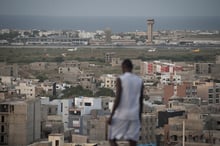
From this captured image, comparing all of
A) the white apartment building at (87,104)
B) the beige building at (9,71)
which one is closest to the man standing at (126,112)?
the white apartment building at (87,104)

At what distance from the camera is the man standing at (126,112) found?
602cm

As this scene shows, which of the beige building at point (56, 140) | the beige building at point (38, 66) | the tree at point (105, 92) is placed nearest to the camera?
the beige building at point (56, 140)

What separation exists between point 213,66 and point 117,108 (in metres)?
37.2

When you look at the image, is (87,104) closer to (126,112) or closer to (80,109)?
(80,109)

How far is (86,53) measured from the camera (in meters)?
63.3

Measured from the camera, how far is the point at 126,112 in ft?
19.8

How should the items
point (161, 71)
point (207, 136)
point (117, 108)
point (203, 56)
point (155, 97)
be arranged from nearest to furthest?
point (117, 108), point (207, 136), point (155, 97), point (161, 71), point (203, 56)

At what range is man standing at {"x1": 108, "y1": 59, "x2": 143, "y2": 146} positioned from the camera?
6023 millimetres

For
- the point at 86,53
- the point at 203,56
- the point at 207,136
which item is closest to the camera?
the point at 207,136

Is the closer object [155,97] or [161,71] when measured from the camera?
[155,97]

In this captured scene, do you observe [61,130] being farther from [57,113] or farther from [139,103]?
[139,103]

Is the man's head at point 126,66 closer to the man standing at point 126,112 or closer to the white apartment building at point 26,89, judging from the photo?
the man standing at point 126,112

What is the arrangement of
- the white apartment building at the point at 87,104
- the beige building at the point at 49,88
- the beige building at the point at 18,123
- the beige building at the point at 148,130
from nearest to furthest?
the beige building at the point at 18,123 → the beige building at the point at 148,130 → the white apartment building at the point at 87,104 → the beige building at the point at 49,88

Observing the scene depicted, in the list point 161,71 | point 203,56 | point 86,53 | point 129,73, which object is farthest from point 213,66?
point 129,73
